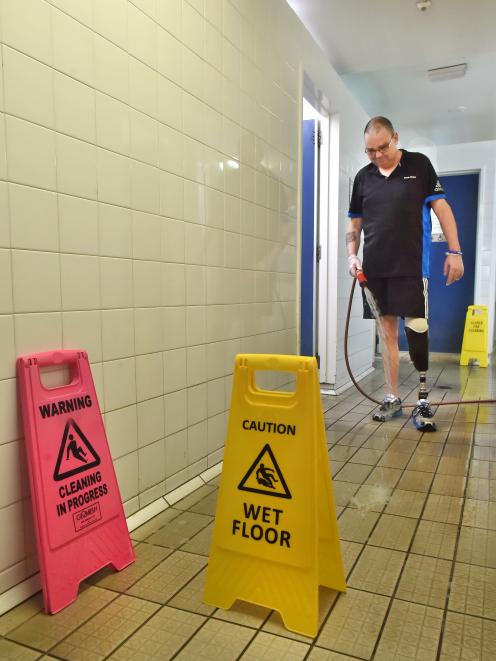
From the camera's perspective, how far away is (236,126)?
2523mm

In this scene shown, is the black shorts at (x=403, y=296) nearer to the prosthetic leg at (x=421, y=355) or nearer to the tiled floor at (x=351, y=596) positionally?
the prosthetic leg at (x=421, y=355)

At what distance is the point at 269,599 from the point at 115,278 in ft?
3.66

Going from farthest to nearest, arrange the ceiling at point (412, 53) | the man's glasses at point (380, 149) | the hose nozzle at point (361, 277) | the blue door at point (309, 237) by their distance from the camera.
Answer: the blue door at point (309, 237)
the ceiling at point (412, 53)
the hose nozzle at point (361, 277)
the man's glasses at point (380, 149)

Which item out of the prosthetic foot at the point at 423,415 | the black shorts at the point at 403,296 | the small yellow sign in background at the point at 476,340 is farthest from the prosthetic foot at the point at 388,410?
the small yellow sign in background at the point at 476,340

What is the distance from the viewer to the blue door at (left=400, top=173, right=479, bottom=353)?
682cm

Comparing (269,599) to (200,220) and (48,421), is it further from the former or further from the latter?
(200,220)

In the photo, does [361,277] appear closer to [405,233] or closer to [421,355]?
[405,233]

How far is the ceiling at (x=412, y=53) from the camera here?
3607 mm

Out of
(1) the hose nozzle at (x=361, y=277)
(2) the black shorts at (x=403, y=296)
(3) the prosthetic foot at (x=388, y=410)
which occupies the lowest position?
(3) the prosthetic foot at (x=388, y=410)

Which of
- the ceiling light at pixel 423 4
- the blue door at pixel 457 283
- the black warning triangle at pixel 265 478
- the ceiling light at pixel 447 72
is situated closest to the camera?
the black warning triangle at pixel 265 478

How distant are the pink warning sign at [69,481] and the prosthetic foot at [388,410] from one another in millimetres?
2097

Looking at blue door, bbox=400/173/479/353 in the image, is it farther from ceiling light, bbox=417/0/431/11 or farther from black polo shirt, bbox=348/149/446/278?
black polo shirt, bbox=348/149/446/278

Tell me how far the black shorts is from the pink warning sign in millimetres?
2141

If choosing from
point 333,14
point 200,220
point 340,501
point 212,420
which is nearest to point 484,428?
point 340,501
